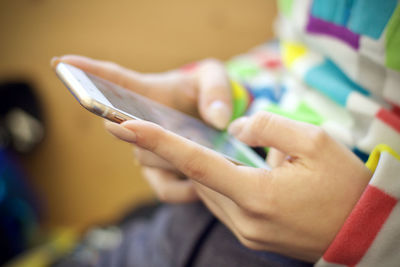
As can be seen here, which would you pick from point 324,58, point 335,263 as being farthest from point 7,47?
point 335,263

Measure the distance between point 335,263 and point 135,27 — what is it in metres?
0.84

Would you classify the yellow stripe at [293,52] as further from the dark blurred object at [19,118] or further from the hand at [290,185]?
the dark blurred object at [19,118]

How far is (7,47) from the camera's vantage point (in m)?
0.87

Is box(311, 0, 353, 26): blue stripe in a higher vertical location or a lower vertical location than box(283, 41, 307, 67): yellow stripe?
higher

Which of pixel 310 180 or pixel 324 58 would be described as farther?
pixel 324 58

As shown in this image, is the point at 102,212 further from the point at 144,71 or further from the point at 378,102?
the point at 378,102

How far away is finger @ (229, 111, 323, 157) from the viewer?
0.90 feet

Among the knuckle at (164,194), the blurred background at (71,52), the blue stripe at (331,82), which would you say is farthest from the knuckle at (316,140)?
the blurred background at (71,52)

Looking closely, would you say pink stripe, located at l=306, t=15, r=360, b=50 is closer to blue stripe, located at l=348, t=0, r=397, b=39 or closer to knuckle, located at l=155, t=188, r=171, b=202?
blue stripe, located at l=348, t=0, r=397, b=39

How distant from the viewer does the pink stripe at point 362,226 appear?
0.26m

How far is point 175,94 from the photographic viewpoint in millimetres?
463

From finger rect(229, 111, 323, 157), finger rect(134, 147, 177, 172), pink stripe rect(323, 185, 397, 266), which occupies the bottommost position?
finger rect(134, 147, 177, 172)

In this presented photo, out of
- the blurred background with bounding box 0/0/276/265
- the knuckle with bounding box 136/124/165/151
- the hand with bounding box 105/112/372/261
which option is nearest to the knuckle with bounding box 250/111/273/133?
the hand with bounding box 105/112/372/261

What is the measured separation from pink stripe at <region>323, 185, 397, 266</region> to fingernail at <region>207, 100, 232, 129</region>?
0.19 metres
